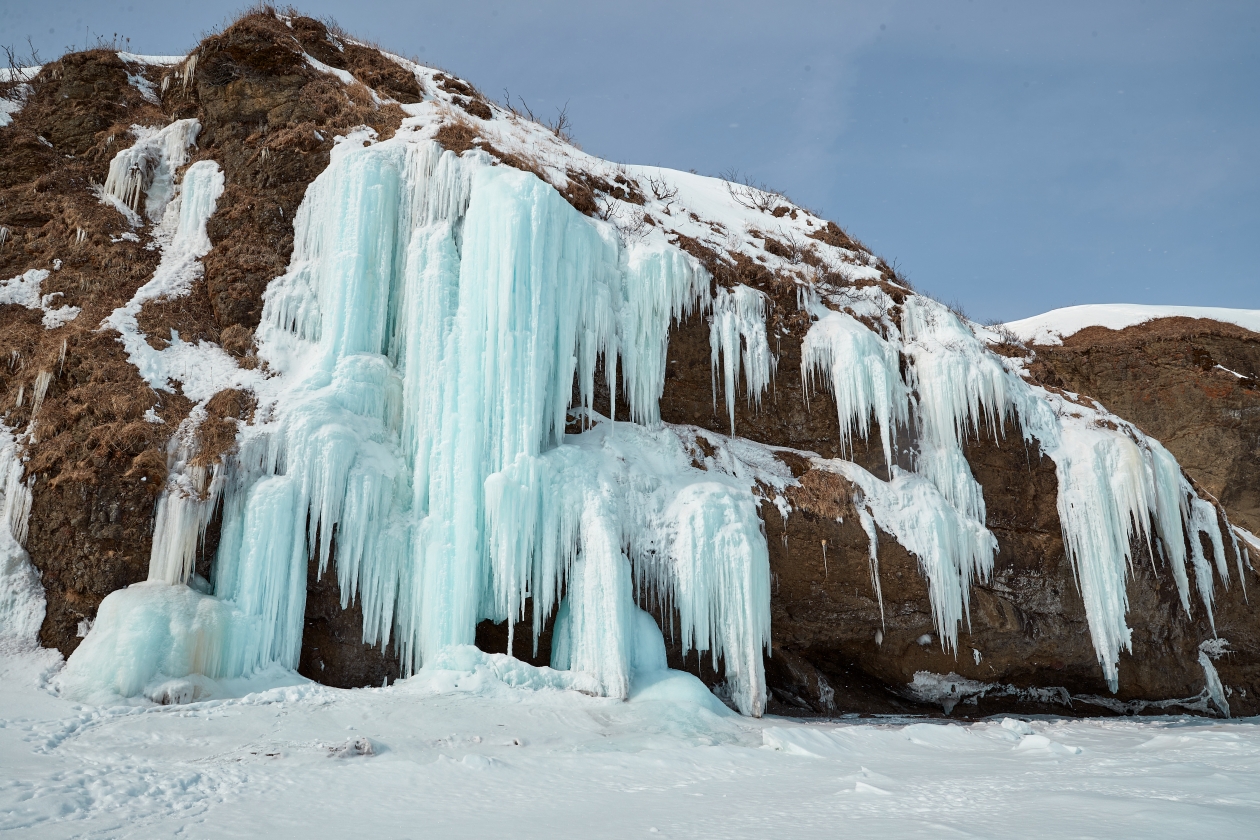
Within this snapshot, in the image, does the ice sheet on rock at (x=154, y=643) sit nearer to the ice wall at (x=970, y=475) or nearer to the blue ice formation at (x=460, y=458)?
the blue ice formation at (x=460, y=458)

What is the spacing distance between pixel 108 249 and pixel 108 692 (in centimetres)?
730

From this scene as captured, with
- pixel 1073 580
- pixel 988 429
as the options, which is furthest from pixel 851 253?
pixel 1073 580

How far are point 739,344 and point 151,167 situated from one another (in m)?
10.3

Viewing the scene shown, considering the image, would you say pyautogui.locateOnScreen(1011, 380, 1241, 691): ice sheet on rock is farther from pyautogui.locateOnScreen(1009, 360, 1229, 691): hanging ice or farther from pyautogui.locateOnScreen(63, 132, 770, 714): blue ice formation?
pyautogui.locateOnScreen(63, 132, 770, 714): blue ice formation

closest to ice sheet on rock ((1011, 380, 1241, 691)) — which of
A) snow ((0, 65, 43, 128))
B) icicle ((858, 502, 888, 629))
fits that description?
icicle ((858, 502, 888, 629))

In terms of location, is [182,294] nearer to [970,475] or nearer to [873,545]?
[873,545]

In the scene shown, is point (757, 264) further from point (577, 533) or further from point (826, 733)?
point (826, 733)

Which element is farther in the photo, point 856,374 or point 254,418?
point 856,374

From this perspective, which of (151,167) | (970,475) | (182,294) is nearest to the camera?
(182,294)

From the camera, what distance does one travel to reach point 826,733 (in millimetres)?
9664

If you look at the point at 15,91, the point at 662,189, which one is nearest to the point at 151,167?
the point at 15,91

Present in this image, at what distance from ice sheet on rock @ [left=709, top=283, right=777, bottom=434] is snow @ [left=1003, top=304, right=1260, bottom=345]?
15136 mm

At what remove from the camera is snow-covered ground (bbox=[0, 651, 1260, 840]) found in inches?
211

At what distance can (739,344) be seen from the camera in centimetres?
1411
